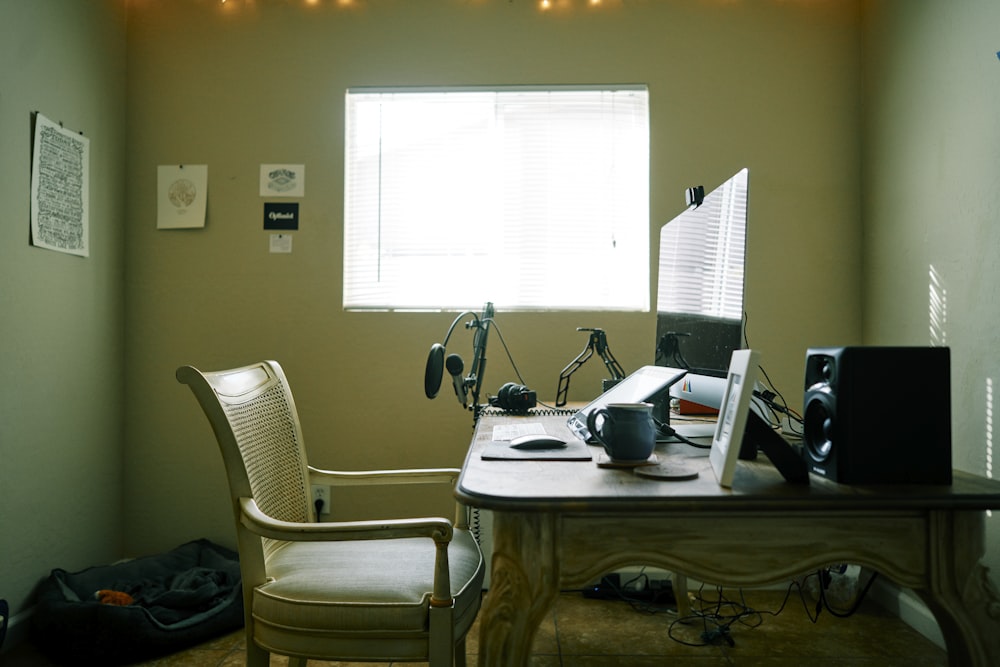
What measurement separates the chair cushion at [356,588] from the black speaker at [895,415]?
849 millimetres

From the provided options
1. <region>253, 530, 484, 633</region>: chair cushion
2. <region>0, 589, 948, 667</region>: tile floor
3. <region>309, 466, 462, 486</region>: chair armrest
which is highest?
<region>309, 466, 462, 486</region>: chair armrest

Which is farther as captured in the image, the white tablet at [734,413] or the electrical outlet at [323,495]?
the electrical outlet at [323,495]

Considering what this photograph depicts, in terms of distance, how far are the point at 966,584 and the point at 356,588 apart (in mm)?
1104

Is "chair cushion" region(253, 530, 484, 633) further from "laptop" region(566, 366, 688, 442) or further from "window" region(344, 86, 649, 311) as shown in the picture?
"window" region(344, 86, 649, 311)

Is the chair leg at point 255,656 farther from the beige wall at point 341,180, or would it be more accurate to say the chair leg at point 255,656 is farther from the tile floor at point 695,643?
the beige wall at point 341,180

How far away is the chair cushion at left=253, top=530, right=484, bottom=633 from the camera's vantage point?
138cm

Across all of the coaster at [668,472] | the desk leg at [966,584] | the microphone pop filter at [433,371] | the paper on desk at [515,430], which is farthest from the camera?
the microphone pop filter at [433,371]

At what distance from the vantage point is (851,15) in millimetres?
2916

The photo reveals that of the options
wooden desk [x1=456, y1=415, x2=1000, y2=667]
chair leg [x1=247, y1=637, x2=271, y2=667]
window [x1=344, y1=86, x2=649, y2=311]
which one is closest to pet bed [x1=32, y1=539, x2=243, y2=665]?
chair leg [x1=247, y1=637, x2=271, y2=667]

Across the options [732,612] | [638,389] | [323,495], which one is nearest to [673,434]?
[638,389]

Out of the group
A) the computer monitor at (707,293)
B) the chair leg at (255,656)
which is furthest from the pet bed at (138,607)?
the computer monitor at (707,293)

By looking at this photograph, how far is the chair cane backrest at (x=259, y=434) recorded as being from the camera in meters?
1.49

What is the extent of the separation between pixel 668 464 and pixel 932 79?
6.61ft

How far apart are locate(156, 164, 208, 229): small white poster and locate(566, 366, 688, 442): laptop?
1984 millimetres
